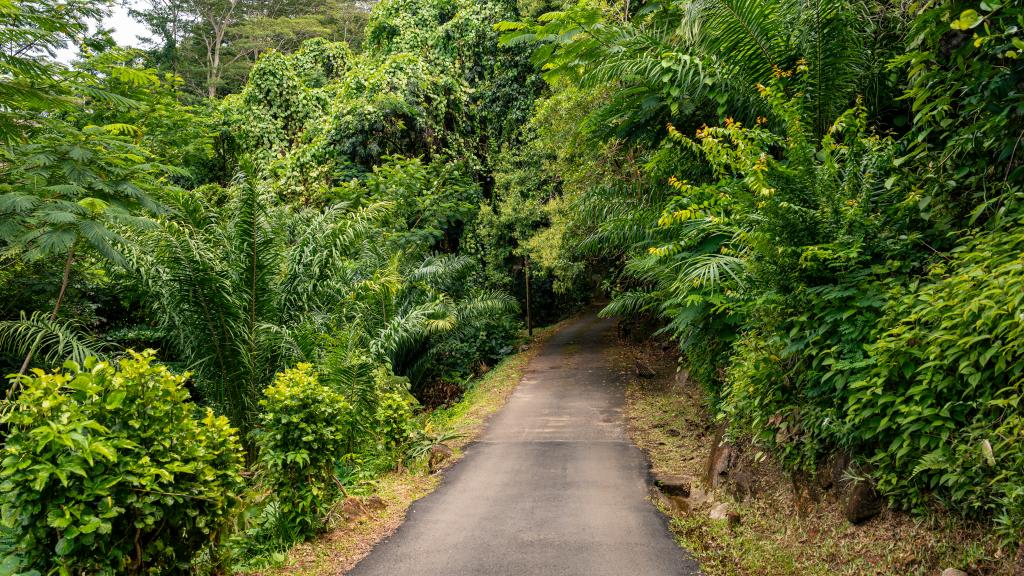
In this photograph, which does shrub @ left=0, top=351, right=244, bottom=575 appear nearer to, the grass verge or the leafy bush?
the grass verge

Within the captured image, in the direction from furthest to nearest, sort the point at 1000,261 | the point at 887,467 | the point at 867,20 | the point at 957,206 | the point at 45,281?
1. the point at 45,281
2. the point at 867,20
3. the point at 957,206
4. the point at 887,467
5. the point at 1000,261

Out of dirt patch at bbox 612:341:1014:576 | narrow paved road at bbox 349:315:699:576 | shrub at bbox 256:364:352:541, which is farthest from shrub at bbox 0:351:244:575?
dirt patch at bbox 612:341:1014:576

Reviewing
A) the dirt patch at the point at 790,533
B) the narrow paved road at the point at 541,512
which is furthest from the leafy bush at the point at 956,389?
the narrow paved road at the point at 541,512

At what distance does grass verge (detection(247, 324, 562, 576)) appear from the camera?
486cm

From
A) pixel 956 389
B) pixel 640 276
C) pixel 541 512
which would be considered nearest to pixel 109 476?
pixel 541 512

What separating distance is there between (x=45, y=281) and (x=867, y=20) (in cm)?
1255

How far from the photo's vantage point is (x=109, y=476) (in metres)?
3.15

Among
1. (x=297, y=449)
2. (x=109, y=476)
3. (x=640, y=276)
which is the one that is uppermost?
(x=640, y=276)

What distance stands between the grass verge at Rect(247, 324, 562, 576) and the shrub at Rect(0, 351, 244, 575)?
113cm

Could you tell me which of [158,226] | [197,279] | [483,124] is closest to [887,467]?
[197,279]

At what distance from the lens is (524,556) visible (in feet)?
16.0

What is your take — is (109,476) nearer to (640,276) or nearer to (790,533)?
(790,533)

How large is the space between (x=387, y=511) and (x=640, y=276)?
4.83 metres

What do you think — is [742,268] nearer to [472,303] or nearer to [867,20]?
[867,20]
